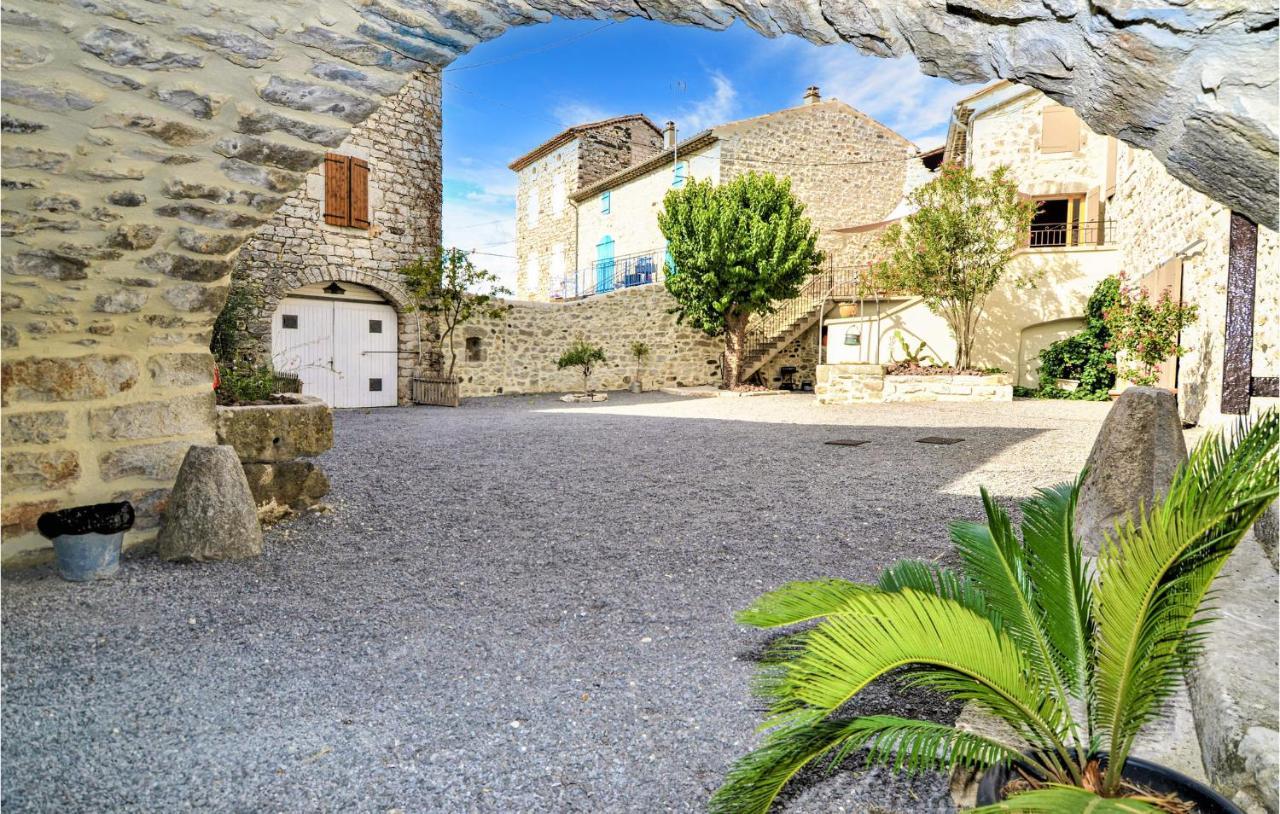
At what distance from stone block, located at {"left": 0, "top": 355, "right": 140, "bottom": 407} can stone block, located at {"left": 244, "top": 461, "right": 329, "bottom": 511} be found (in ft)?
2.84

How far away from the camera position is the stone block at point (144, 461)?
12.0 feet

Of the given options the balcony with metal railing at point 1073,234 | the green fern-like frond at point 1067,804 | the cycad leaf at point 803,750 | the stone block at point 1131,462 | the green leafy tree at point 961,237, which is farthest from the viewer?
the balcony with metal railing at point 1073,234

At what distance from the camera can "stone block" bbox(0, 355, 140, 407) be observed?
3.36 metres

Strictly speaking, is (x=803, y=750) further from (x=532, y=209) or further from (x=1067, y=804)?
(x=532, y=209)

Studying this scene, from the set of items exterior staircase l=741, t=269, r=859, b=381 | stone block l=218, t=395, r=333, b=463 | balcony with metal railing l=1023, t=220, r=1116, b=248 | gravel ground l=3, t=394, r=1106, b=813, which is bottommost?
gravel ground l=3, t=394, r=1106, b=813

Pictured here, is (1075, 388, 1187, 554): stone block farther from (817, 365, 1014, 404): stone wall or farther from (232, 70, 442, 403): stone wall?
(232, 70, 442, 403): stone wall

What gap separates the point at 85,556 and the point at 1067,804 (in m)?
4.10

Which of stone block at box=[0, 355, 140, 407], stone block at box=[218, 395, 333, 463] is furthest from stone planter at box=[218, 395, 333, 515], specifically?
stone block at box=[0, 355, 140, 407]

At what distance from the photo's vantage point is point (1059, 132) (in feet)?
46.2

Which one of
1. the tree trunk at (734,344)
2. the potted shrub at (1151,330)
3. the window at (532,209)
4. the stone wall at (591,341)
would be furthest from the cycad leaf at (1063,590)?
the window at (532,209)

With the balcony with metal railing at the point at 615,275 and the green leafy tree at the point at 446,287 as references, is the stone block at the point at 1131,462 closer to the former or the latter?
the green leafy tree at the point at 446,287

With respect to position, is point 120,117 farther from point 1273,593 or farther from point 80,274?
point 1273,593

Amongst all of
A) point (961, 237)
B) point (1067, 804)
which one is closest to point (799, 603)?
point (1067, 804)

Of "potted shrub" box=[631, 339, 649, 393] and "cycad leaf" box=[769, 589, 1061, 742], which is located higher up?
"potted shrub" box=[631, 339, 649, 393]
